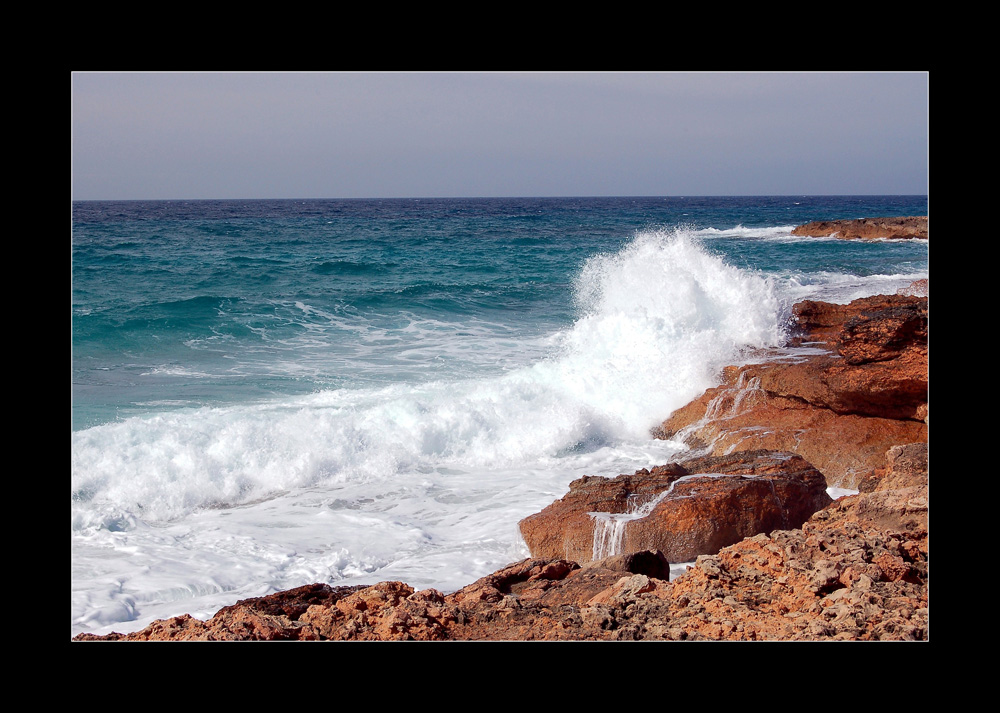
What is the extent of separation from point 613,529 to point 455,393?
3375 millimetres

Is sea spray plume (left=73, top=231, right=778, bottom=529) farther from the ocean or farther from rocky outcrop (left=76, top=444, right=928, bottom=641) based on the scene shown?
rocky outcrop (left=76, top=444, right=928, bottom=641)

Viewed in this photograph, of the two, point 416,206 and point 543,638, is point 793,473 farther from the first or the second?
point 416,206

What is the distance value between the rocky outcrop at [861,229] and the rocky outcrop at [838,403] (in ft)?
37.1

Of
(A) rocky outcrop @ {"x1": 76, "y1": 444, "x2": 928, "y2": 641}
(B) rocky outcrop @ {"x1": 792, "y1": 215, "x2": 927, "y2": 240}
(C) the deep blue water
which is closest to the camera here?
(A) rocky outcrop @ {"x1": 76, "y1": 444, "x2": 928, "y2": 641}

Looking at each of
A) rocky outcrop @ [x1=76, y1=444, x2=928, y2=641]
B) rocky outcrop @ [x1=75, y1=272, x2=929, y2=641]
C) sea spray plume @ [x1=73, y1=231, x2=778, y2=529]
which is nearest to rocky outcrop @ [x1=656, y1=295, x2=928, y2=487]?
rocky outcrop @ [x1=75, y1=272, x2=929, y2=641]

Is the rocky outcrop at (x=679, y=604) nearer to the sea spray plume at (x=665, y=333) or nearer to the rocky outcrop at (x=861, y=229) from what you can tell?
the sea spray plume at (x=665, y=333)

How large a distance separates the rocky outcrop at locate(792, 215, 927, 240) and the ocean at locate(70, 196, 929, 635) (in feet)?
8.23

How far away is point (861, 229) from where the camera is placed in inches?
766

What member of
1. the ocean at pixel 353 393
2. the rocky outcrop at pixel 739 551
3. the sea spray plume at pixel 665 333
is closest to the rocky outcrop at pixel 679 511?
the rocky outcrop at pixel 739 551

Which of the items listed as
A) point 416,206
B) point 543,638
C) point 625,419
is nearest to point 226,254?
point 416,206

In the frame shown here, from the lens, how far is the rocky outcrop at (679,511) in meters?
3.92

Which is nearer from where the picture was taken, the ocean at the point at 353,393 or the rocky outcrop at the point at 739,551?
the rocky outcrop at the point at 739,551

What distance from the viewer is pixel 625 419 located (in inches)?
249

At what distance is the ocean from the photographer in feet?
14.0
